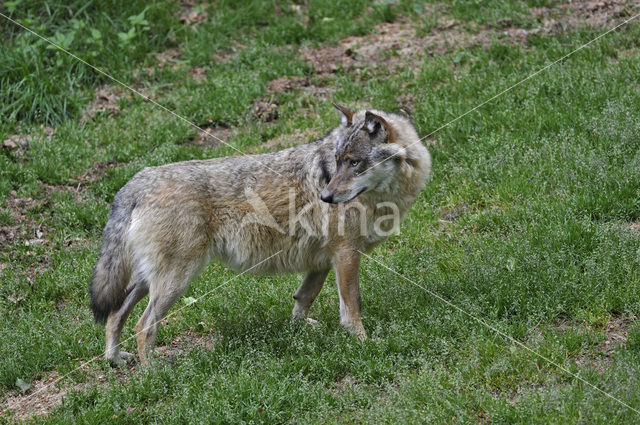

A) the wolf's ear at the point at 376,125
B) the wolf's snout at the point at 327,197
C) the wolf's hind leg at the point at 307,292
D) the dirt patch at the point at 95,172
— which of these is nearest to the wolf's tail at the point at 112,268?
the wolf's hind leg at the point at 307,292

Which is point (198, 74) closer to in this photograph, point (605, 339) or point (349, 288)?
point (349, 288)

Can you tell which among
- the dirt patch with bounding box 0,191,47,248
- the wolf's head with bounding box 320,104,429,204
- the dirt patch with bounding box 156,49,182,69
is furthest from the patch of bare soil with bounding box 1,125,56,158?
the wolf's head with bounding box 320,104,429,204

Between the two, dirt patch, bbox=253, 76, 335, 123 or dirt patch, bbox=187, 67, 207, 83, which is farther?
dirt patch, bbox=187, 67, 207, 83

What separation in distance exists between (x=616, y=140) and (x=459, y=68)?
10.5ft

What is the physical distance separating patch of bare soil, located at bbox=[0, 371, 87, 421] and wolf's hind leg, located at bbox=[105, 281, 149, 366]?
398 millimetres

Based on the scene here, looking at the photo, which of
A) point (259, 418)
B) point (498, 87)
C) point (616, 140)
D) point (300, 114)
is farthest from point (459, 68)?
point (259, 418)

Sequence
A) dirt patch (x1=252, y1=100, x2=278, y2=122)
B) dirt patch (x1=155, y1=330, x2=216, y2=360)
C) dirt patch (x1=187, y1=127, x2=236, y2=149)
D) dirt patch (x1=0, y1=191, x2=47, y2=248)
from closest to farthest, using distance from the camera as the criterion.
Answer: dirt patch (x1=155, y1=330, x2=216, y2=360) < dirt patch (x1=0, y1=191, x2=47, y2=248) < dirt patch (x1=187, y1=127, x2=236, y2=149) < dirt patch (x1=252, y1=100, x2=278, y2=122)

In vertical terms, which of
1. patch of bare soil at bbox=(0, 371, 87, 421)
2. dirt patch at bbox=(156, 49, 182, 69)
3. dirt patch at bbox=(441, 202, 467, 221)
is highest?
dirt patch at bbox=(156, 49, 182, 69)

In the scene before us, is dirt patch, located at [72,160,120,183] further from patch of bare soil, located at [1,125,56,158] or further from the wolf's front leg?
the wolf's front leg

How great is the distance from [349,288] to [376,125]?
59.1 inches

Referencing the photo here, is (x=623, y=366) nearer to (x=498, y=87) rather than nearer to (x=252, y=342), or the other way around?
(x=252, y=342)

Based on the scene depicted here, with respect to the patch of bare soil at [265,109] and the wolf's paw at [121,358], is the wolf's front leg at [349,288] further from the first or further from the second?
the patch of bare soil at [265,109]

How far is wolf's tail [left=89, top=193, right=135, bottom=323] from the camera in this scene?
6.94m

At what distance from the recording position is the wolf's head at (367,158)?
6734 mm
